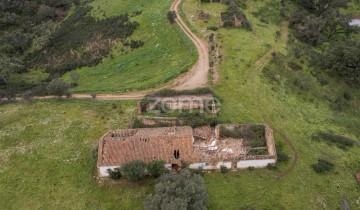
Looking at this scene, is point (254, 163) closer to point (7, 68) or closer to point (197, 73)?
point (197, 73)

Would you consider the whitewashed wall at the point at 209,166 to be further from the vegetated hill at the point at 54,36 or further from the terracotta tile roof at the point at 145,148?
the vegetated hill at the point at 54,36

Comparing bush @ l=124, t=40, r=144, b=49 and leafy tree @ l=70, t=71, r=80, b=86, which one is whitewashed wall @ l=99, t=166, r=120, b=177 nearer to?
leafy tree @ l=70, t=71, r=80, b=86

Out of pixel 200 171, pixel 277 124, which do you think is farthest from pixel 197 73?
pixel 200 171

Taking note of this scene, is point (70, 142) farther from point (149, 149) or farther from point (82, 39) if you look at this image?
point (82, 39)

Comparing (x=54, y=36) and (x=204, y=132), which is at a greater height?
(x=54, y=36)

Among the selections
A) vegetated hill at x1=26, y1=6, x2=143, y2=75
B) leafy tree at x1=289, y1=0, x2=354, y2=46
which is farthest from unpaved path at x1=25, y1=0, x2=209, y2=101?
leafy tree at x1=289, y1=0, x2=354, y2=46
